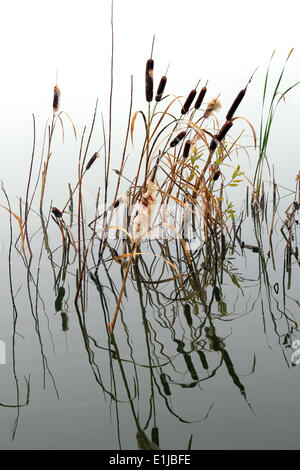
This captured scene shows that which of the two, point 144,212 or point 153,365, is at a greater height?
point 144,212

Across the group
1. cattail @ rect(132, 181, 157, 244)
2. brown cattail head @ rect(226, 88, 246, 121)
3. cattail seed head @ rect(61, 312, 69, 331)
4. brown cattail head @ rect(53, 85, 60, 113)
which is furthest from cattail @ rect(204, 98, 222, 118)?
cattail seed head @ rect(61, 312, 69, 331)

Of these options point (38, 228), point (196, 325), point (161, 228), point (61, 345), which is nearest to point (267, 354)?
point (196, 325)

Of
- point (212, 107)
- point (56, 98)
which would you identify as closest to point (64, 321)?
point (56, 98)

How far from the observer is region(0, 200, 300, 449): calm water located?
1.02 metres

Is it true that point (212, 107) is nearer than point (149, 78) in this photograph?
No

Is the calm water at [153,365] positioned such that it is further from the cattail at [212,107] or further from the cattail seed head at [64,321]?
the cattail at [212,107]

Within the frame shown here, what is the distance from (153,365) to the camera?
1.30 meters

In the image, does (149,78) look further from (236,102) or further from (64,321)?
(64,321)

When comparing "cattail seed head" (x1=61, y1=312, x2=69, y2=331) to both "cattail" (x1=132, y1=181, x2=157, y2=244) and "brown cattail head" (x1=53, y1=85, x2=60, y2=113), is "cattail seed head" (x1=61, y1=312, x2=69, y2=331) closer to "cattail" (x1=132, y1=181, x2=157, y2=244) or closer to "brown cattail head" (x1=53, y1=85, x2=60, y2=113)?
"cattail" (x1=132, y1=181, x2=157, y2=244)

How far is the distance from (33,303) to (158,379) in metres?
0.72

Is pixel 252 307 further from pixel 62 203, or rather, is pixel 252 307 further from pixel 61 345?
pixel 62 203

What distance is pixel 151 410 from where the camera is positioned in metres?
1.09

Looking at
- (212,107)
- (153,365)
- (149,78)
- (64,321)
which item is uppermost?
(212,107)

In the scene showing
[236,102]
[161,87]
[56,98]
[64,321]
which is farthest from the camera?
[56,98]
